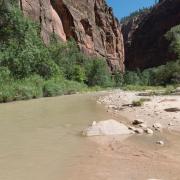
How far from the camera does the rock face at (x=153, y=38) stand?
6767 inches

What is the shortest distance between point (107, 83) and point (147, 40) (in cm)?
9341

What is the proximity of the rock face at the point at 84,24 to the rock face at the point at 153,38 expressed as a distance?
82.3ft

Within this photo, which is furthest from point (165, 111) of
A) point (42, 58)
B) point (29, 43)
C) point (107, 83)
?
→ point (107, 83)

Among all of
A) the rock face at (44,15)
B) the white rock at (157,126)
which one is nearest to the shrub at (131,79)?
the rock face at (44,15)

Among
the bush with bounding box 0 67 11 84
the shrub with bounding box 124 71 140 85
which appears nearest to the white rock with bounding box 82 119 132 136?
the bush with bounding box 0 67 11 84

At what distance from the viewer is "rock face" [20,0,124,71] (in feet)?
306

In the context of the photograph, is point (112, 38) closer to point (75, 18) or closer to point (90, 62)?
point (75, 18)

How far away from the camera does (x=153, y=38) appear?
7219 inches

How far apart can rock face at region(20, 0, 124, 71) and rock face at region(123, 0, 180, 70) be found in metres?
25.1

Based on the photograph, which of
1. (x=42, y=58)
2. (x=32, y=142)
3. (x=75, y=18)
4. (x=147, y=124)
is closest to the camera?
(x=32, y=142)

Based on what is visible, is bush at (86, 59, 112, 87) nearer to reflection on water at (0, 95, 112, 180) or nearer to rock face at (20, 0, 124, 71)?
rock face at (20, 0, 124, 71)

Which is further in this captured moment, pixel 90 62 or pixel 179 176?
pixel 90 62

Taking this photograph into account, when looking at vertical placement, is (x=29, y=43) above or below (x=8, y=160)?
above

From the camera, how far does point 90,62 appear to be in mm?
101875
